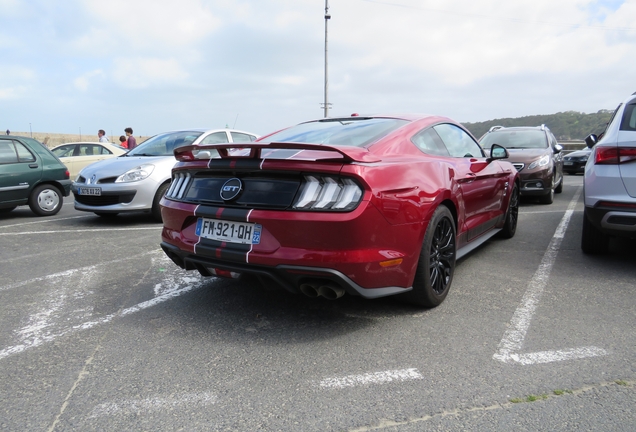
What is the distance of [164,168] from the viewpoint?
759 centimetres

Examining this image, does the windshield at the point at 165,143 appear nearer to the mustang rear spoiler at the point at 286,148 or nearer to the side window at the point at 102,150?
the mustang rear spoiler at the point at 286,148

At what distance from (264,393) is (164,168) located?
5.73 meters

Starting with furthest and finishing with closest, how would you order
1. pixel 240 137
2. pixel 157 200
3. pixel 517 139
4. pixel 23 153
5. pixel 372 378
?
pixel 517 139, pixel 240 137, pixel 23 153, pixel 157 200, pixel 372 378

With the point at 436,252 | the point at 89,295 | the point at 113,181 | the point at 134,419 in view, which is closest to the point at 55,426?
the point at 134,419

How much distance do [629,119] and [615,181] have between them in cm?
66

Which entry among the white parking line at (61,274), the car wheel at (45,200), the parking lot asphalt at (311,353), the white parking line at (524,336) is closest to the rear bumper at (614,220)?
the parking lot asphalt at (311,353)

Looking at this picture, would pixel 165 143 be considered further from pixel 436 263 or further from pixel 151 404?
pixel 151 404

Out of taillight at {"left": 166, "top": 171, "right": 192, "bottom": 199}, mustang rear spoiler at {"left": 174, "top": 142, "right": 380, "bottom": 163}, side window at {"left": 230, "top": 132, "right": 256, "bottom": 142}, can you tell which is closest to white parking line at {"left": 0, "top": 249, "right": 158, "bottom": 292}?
taillight at {"left": 166, "top": 171, "right": 192, "bottom": 199}

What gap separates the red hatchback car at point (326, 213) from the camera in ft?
9.58

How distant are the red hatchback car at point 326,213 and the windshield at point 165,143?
15.2 feet

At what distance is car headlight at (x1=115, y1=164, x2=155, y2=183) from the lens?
7309mm

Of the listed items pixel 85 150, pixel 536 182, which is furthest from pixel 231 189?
pixel 85 150

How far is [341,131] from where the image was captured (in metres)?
3.97

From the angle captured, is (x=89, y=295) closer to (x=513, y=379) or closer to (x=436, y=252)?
(x=436, y=252)
